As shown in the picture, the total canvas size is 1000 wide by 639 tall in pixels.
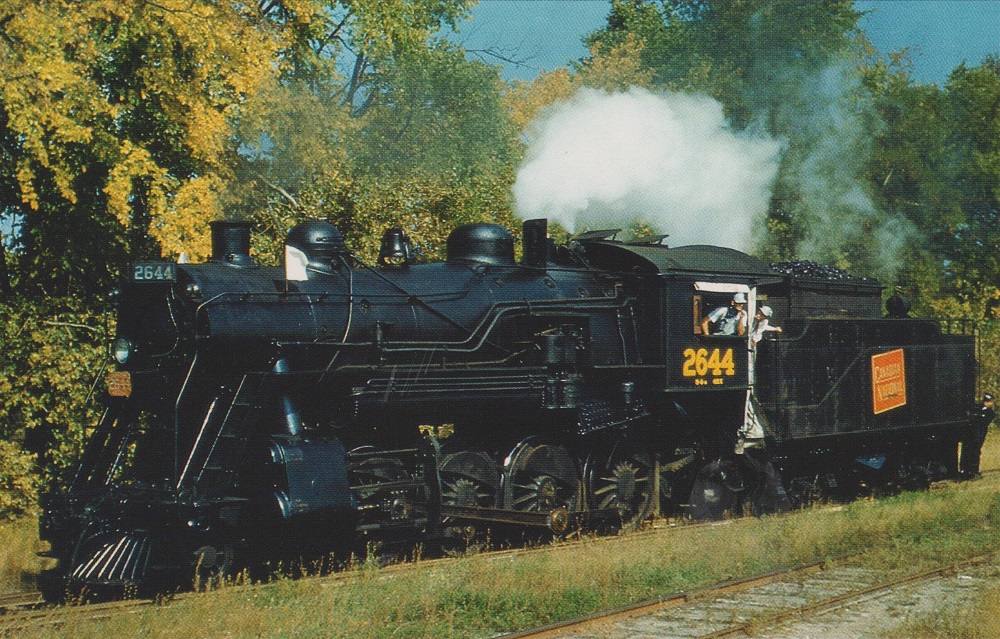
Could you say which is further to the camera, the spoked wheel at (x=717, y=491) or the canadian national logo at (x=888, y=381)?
the canadian national logo at (x=888, y=381)

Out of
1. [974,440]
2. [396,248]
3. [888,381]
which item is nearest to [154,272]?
[396,248]

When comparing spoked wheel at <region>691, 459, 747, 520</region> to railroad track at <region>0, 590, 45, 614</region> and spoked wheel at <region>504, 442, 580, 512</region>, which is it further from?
railroad track at <region>0, 590, 45, 614</region>

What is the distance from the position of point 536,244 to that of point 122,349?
4631 millimetres

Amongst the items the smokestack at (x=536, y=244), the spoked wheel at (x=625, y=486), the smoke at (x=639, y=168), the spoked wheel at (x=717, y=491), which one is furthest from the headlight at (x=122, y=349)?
the smoke at (x=639, y=168)

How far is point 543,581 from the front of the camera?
9.38m

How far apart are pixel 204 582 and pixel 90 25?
822 cm

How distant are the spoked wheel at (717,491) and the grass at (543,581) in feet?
3.23

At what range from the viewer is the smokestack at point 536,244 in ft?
42.4

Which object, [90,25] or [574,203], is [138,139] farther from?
[574,203]

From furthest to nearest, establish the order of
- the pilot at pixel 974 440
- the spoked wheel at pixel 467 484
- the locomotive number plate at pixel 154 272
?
the pilot at pixel 974 440 < the spoked wheel at pixel 467 484 < the locomotive number plate at pixel 154 272

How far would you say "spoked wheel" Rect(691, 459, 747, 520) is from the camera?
555 inches

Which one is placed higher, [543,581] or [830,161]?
[830,161]

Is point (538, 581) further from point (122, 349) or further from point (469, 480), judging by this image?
point (122, 349)

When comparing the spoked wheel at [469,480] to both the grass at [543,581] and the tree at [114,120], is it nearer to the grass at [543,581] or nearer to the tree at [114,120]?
the grass at [543,581]
